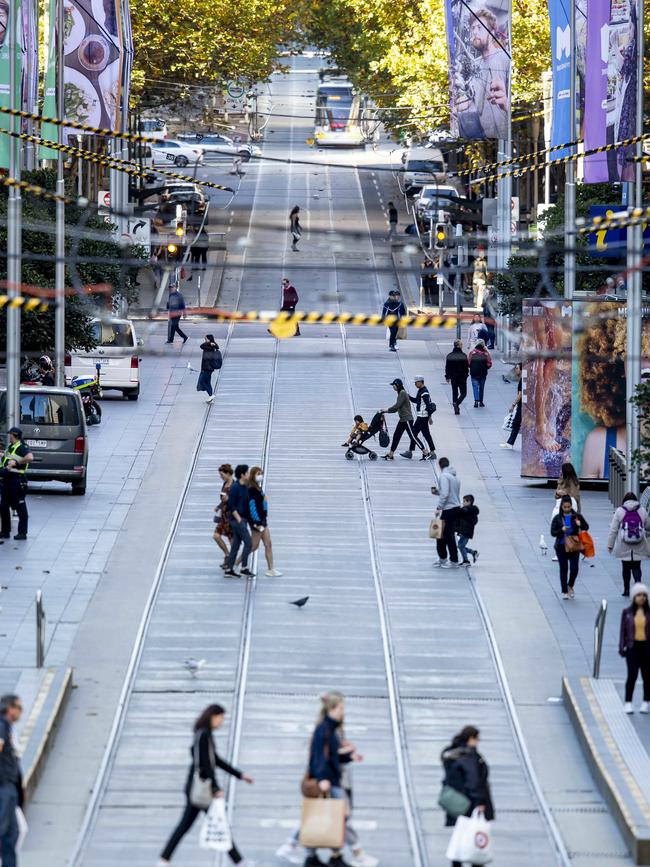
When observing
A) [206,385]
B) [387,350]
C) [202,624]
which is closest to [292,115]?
[387,350]

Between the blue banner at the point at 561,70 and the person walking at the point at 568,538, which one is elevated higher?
the blue banner at the point at 561,70

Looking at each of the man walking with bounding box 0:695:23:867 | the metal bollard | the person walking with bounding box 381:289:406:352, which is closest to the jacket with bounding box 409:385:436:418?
the person walking with bounding box 381:289:406:352

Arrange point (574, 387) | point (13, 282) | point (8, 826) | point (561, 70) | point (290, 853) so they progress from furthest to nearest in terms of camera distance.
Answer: point (561, 70)
point (574, 387)
point (13, 282)
point (290, 853)
point (8, 826)

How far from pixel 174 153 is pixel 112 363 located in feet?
158

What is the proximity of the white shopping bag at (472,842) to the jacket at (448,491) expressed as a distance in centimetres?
1109

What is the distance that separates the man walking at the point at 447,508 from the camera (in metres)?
25.4

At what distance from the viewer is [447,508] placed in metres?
25.5

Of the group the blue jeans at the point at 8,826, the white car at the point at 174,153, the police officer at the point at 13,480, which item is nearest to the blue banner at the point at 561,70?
the police officer at the point at 13,480

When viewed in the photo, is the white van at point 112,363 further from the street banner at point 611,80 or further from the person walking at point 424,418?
the street banner at point 611,80

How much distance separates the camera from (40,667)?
788 inches

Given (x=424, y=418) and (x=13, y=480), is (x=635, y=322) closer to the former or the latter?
(x=424, y=418)

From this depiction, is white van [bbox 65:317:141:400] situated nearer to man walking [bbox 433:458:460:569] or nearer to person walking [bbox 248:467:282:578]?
man walking [bbox 433:458:460:569]

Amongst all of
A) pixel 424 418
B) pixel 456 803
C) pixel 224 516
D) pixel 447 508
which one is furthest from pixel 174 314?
pixel 456 803

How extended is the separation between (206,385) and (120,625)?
1612 centimetres
